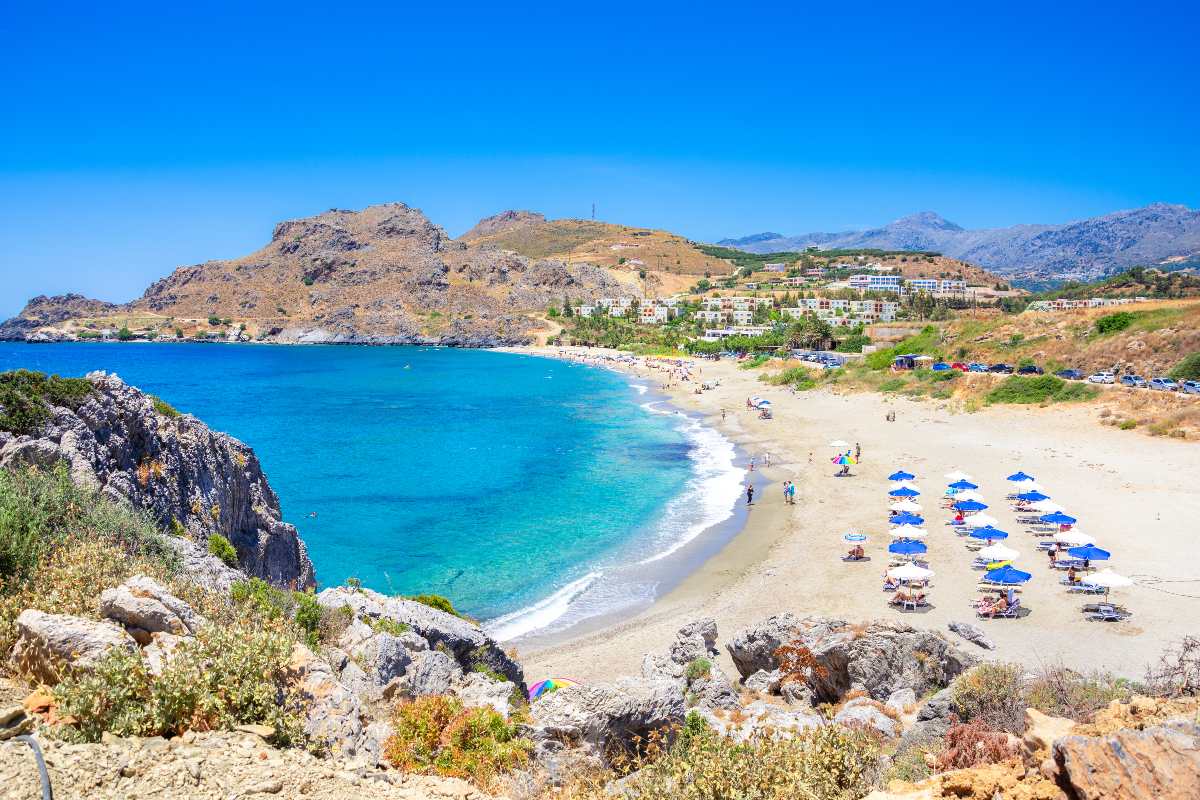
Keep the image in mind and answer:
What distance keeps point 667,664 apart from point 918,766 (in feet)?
23.6

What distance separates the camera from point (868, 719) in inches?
406

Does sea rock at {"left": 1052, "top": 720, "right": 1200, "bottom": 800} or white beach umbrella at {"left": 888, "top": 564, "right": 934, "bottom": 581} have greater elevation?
sea rock at {"left": 1052, "top": 720, "right": 1200, "bottom": 800}

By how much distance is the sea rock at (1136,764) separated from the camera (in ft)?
16.0

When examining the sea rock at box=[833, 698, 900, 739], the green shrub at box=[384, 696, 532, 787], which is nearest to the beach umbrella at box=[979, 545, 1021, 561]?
the sea rock at box=[833, 698, 900, 739]

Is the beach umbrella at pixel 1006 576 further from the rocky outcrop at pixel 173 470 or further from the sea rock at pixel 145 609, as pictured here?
the sea rock at pixel 145 609

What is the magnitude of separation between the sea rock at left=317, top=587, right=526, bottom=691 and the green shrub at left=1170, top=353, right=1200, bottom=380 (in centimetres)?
5267

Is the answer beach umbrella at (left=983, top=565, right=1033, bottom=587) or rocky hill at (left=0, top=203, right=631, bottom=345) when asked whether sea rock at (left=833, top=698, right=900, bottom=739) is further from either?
rocky hill at (left=0, top=203, right=631, bottom=345)

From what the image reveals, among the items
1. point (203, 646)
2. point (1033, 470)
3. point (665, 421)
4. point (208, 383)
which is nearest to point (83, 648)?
point (203, 646)

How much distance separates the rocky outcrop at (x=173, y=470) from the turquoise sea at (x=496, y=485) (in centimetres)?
700

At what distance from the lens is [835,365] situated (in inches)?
3031

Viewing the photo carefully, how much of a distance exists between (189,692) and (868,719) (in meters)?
8.75

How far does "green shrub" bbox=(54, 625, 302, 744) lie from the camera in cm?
565

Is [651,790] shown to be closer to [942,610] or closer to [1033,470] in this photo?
[942,610]

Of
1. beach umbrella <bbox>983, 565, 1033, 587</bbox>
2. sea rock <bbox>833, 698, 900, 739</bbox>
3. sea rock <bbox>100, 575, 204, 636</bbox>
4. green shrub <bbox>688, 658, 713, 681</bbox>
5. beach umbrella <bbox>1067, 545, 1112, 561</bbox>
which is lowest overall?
beach umbrella <bbox>983, 565, 1033, 587</bbox>
